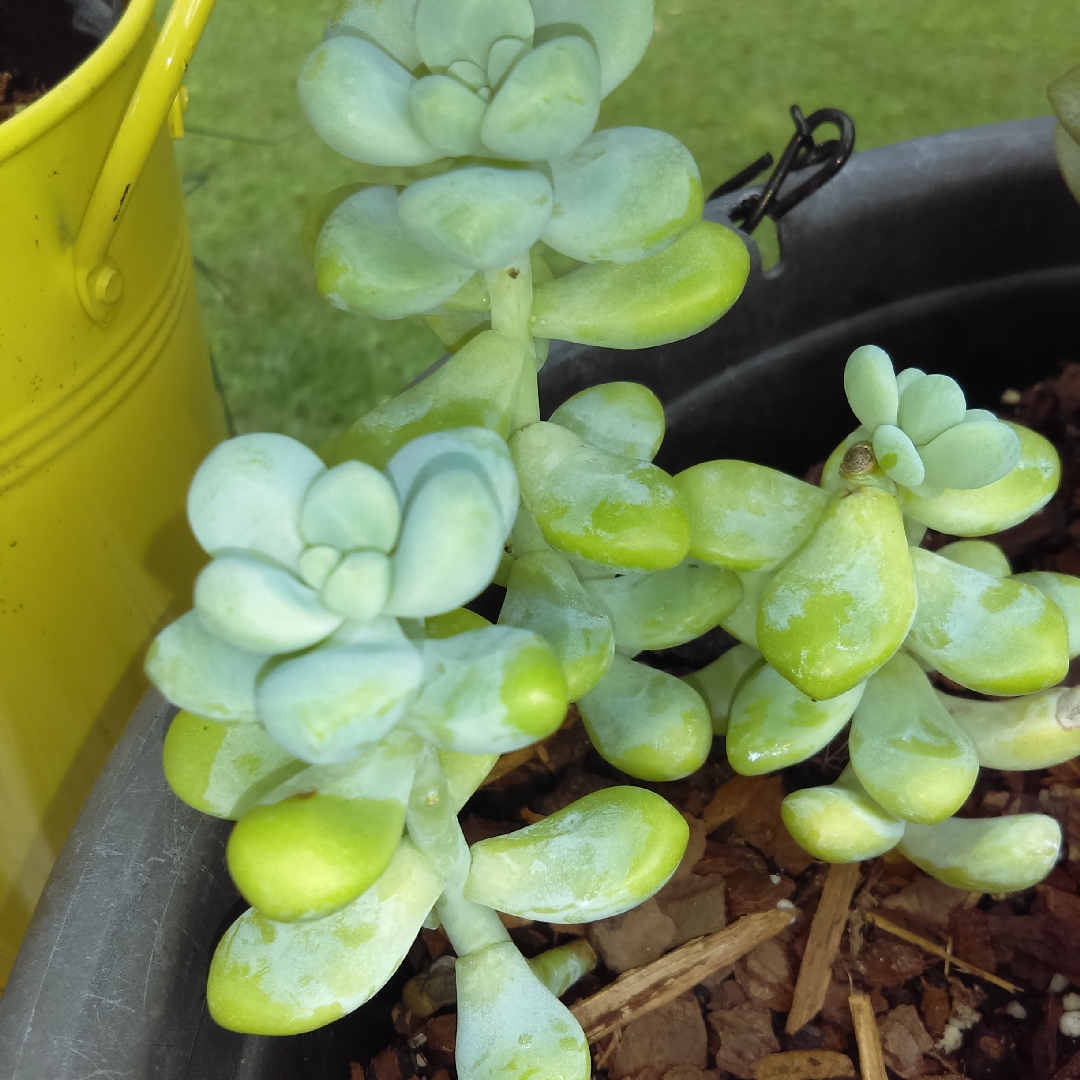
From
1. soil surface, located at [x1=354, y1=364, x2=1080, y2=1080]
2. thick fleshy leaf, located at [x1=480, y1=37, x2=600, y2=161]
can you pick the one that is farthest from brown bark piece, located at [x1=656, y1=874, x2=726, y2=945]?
thick fleshy leaf, located at [x1=480, y1=37, x2=600, y2=161]

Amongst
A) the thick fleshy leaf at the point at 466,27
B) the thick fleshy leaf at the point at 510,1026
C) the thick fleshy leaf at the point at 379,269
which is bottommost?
the thick fleshy leaf at the point at 510,1026

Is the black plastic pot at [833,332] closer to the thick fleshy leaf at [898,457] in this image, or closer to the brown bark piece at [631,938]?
the brown bark piece at [631,938]

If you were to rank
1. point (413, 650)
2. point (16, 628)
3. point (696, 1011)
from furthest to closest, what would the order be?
point (16, 628) < point (696, 1011) < point (413, 650)

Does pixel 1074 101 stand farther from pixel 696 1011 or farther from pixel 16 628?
pixel 16 628

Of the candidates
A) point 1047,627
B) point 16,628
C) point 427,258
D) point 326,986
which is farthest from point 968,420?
point 16,628

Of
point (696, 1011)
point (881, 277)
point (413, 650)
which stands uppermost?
point (413, 650)

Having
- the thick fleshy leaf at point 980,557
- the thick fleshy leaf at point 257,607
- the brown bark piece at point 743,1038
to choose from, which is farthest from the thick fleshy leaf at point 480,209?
the brown bark piece at point 743,1038
